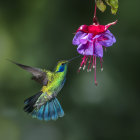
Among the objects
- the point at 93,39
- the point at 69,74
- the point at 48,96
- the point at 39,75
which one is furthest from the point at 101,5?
the point at 69,74

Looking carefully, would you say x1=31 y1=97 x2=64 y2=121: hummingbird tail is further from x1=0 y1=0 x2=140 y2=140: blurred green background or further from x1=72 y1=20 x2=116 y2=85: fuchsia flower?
x1=0 y1=0 x2=140 y2=140: blurred green background

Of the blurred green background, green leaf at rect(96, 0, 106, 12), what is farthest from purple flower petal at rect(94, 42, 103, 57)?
the blurred green background

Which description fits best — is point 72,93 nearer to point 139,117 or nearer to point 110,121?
point 110,121

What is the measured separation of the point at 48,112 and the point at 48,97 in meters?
0.10

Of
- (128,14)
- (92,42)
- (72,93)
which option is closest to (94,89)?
(72,93)

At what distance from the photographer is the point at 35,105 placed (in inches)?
90.9

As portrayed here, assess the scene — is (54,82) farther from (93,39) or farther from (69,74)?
(69,74)

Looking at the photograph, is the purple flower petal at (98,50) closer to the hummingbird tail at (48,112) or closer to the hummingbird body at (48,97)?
the hummingbird body at (48,97)

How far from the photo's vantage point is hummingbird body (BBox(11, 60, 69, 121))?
7.21ft

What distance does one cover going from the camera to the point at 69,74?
3969 millimetres

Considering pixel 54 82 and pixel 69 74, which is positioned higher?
pixel 69 74

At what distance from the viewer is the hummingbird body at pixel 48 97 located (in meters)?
2.20

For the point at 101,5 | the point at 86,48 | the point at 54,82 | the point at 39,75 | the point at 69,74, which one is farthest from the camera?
the point at 69,74

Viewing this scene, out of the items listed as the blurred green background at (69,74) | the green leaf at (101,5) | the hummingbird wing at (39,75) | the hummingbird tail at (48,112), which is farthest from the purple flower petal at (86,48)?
the blurred green background at (69,74)
